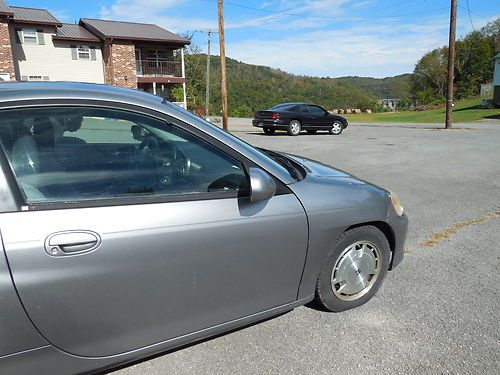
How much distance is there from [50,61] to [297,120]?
21274 mm

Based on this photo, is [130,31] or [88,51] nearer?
[88,51]

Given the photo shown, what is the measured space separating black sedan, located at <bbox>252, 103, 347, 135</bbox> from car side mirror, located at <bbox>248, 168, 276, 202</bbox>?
1487 cm

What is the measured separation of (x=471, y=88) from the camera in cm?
5806

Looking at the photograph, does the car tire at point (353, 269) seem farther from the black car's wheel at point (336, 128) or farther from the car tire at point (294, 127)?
the black car's wheel at point (336, 128)

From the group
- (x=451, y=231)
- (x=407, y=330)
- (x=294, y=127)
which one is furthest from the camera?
(x=294, y=127)

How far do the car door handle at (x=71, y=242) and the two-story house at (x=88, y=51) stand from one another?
25575 mm

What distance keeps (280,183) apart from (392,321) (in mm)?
1365

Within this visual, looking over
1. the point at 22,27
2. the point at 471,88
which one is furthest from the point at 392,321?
the point at 471,88

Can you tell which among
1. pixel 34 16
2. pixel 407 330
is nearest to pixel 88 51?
pixel 34 16

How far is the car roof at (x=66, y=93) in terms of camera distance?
70.1 inches

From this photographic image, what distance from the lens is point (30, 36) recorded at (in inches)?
1059

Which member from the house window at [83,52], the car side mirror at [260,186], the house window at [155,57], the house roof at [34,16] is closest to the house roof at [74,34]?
the house window at [83,52]

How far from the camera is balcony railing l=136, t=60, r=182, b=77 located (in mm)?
32469

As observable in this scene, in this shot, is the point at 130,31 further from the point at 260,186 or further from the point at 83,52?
the point at 260,186
